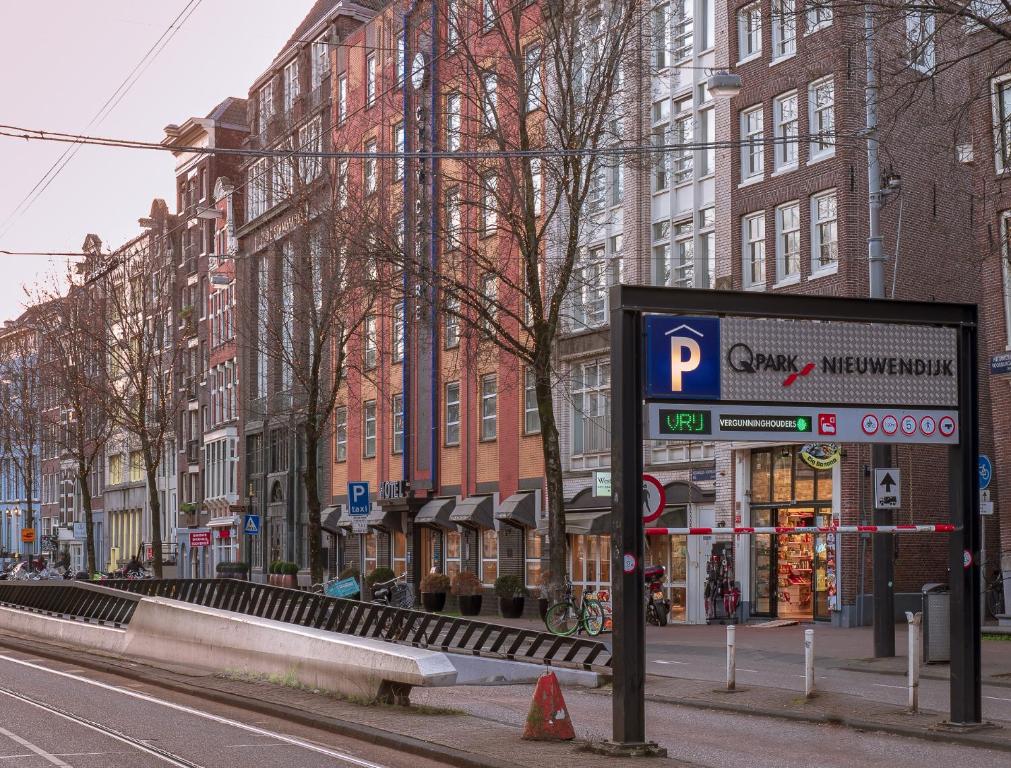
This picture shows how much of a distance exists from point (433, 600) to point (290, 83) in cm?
2791

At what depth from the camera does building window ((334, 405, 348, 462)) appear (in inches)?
2255

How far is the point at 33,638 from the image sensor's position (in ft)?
97.1

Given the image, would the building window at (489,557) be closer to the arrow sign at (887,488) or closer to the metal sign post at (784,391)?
the arrow sign at (887,488)

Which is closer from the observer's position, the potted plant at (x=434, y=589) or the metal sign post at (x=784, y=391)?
the metal sign post at (x=784, y=391)

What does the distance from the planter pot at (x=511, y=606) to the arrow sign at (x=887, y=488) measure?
19.4 meters

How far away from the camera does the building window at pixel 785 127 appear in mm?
36562

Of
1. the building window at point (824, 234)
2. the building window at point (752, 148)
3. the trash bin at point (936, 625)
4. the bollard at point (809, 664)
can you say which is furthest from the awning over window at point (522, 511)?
the bollard at point (809, 664)

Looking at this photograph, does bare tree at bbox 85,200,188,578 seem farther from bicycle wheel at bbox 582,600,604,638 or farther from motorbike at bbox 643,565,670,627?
bicycle wheel at bbox 582,600,604,638

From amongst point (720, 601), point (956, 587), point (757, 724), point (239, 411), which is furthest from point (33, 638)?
point (239, 411)

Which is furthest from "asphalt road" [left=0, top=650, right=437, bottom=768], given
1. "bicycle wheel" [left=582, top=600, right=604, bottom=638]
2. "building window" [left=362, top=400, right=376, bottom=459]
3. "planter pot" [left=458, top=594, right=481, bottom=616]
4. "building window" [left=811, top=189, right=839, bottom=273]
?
"building window" [left=362, top=400, right=376, bottom=459]

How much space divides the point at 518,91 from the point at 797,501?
1350 centimetres

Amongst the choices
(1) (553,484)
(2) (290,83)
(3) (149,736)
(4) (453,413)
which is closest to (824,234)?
(1) (553,484)

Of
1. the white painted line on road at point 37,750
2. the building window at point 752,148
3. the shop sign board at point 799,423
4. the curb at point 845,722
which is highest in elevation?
the building window at point 752,148

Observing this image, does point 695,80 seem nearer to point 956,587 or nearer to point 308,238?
point 308,238
